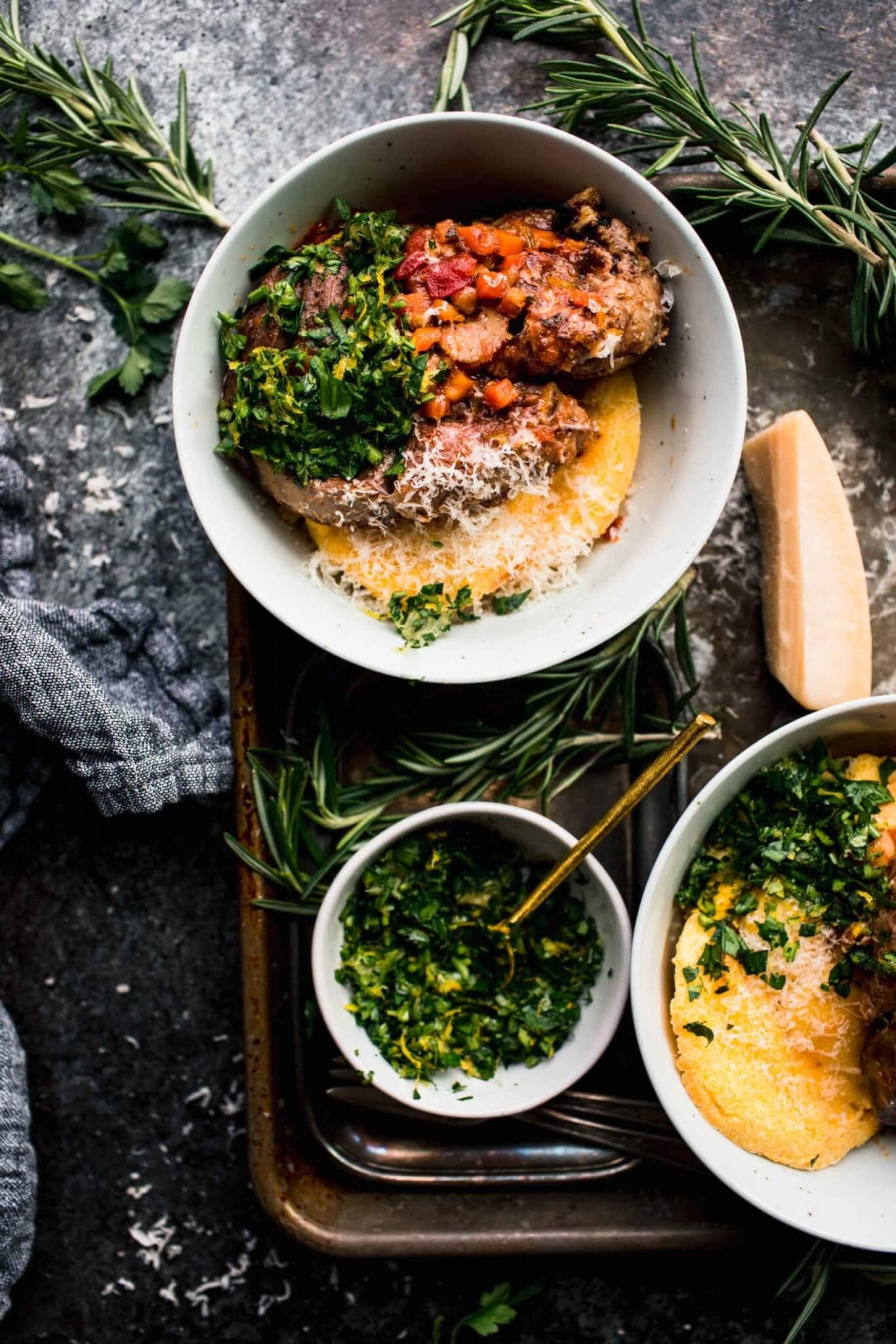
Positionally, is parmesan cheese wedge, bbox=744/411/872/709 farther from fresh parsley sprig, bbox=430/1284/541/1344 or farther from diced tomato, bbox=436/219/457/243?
fresh parsley sprig, bbox=430/1284/541/1344

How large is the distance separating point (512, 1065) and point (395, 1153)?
375 millimetres

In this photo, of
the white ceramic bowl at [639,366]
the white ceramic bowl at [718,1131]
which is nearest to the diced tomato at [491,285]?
the white ceramic bowl at [639,366]

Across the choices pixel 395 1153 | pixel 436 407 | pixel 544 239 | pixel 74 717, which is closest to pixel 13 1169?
pixel 395 1153

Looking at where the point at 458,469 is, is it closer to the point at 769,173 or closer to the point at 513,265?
the point at 513,265

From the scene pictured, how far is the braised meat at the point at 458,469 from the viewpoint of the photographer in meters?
1.99

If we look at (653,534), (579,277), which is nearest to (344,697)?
(653,534)

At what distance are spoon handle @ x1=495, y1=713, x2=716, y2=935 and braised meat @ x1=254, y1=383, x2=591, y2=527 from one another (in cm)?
54

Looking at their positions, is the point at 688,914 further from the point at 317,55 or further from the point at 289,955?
the point at 317,55

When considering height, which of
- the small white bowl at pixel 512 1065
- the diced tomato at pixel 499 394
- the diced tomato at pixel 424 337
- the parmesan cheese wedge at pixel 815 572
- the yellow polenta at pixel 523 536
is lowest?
the small white bowl at pixel 512 1065

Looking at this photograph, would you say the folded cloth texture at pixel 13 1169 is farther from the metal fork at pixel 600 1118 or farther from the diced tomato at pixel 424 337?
the diced tomato at pixel 424 337

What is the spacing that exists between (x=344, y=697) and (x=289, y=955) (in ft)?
1.90

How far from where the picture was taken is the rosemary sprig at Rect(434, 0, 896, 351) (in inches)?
85.3

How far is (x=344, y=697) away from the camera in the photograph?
8.03 ft

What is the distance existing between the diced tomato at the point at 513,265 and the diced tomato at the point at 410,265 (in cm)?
15
